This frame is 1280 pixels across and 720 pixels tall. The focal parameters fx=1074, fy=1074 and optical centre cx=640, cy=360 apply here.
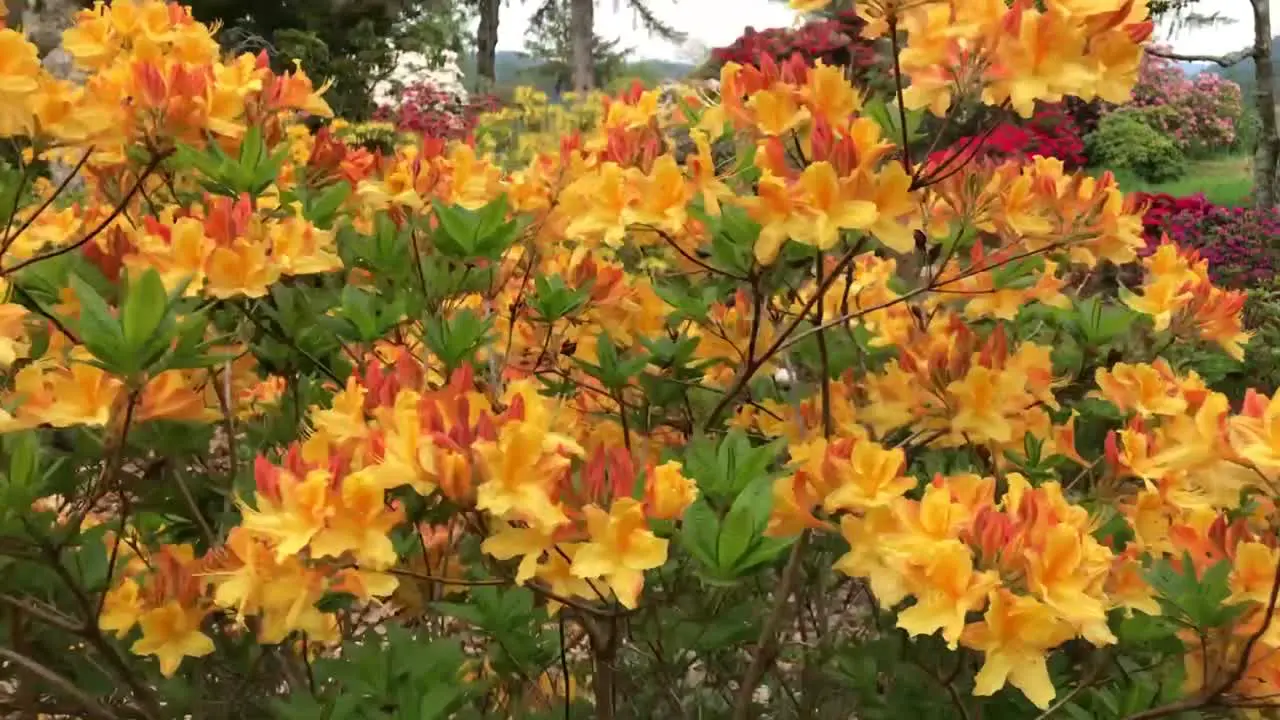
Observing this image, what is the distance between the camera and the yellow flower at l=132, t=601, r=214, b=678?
1155 mm

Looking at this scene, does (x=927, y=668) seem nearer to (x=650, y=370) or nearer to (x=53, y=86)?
(x=650, y=370)

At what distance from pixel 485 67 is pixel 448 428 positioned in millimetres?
18902

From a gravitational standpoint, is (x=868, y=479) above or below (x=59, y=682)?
above

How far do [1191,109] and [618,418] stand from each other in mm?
12173

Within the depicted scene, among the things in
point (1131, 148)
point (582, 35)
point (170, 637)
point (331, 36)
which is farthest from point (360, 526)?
point (582, 35)

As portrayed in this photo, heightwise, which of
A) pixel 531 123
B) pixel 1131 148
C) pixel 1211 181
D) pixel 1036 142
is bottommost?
pixel 1211 181

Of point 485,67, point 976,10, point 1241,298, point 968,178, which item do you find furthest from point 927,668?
point 485,67

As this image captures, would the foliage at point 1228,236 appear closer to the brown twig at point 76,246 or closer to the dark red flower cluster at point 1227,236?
the dark red flower cluster at point 1227,236

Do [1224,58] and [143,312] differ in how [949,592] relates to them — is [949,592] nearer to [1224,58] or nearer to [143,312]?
[143,312]

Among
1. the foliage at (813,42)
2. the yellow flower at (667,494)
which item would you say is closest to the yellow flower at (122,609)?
the yellow flower at (667,494)

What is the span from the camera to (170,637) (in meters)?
1.17

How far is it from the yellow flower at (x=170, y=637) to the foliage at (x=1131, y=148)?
32.5 feet

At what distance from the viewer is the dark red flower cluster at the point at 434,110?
11.1 metres

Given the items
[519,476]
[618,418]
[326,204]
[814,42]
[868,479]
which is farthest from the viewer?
[814,42]
